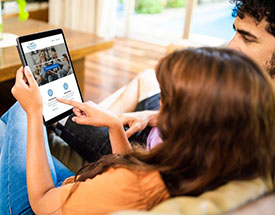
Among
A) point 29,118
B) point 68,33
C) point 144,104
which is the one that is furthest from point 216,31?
point 29,118

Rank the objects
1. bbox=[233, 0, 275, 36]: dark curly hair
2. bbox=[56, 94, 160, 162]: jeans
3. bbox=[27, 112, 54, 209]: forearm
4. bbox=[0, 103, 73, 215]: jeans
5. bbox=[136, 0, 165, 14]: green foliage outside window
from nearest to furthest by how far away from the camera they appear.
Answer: bbox=[27, 112, 54, 209]: forearm, bbox=[0, 103, 73, 215]: jeans, bbox=[233, 0, 275, 36]: dark curly hair, bbox=[56, 94, 160, 162]: jeans, bbox=[136, 0, 165, 14]: green foliage outside window

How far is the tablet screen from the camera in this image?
1.07m

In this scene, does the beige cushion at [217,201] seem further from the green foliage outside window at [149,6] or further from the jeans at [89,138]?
the green foliage outside window at [149,6]

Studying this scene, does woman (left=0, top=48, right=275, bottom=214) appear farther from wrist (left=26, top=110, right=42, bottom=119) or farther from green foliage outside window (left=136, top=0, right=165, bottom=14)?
green foliage outside window (left=136, top=0, right=165, bottom=14)

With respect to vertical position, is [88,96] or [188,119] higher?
[188,119]

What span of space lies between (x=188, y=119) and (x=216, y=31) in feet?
12.5

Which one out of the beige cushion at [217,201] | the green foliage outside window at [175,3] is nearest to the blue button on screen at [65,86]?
the beige cushion at [217,201]

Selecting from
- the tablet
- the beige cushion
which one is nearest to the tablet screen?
the tablet

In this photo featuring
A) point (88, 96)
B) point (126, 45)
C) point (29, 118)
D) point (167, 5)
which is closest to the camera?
point (29, 118)

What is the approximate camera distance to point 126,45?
13.7 feet

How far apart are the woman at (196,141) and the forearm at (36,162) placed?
109 mm

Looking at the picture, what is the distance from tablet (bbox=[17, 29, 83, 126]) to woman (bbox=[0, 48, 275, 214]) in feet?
1.23

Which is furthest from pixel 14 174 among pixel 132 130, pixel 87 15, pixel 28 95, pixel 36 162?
pixel 87 15

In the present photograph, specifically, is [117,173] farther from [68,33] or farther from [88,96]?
[88,96]
